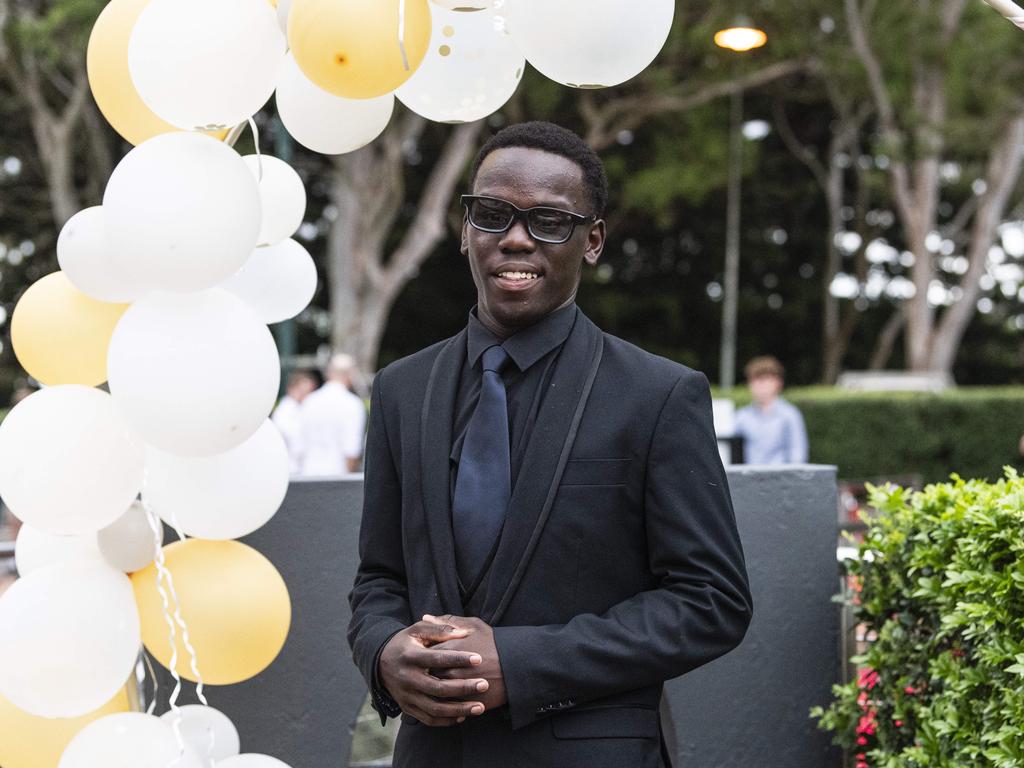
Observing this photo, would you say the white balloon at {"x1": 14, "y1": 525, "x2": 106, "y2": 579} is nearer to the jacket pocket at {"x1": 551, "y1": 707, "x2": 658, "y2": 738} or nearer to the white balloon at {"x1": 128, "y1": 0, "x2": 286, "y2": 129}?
the white balloon at {"x1": 128, "y1": 0, "x2": 286, "y2": 129}

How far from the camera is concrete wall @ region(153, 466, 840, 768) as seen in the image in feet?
12.5

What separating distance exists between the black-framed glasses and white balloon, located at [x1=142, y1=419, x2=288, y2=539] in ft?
3.00

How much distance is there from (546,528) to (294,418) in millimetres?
8902

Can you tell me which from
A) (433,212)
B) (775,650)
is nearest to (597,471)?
(775,650)

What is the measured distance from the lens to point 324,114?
2986 mm

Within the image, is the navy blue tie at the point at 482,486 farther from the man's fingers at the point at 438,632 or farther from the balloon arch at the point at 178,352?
the balloon arch at the point at 178,352

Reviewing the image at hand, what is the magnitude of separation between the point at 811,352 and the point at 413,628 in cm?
3311

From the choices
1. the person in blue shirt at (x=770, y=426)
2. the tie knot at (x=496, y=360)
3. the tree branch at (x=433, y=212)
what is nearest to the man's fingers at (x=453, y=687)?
the tie knot at (x=496, y=360)

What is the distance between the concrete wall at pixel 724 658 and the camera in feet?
12.5

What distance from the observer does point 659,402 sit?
2.19m

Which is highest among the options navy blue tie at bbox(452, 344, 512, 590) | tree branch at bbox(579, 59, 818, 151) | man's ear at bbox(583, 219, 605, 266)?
tree branch at bbox(579, 59, 818, 151)

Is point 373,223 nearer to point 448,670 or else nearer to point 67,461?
point 67,461

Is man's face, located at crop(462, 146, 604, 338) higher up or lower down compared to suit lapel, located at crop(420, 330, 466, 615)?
higher up

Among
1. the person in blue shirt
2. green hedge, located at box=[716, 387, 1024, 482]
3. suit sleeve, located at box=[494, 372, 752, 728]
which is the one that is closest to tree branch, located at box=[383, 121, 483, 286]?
green hedge, located at box=[716, 387, 1024, 482]
